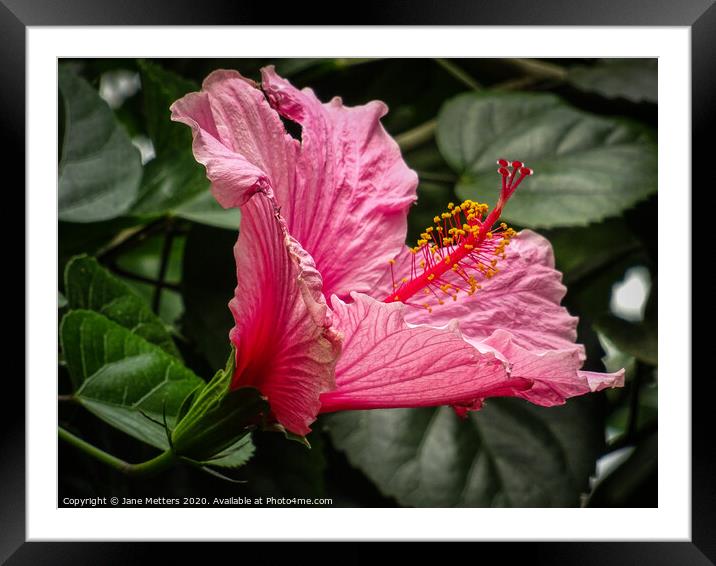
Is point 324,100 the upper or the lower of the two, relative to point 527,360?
upper

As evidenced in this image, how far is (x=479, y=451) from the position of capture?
1006 mm

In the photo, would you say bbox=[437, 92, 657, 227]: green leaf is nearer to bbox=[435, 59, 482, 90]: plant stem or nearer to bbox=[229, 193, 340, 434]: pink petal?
bbox=[435, 59, 482, 90]: plant stem

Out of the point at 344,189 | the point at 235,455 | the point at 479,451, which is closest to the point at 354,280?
the point at 344,189

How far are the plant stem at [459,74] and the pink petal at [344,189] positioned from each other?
0.25 metres

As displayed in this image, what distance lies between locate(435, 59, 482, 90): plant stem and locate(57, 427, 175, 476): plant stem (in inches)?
24.1

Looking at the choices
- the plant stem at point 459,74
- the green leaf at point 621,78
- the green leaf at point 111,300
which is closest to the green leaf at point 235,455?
the green leaf at point 111,300

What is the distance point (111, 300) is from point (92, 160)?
0.68ft

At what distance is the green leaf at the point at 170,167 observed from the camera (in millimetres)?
982

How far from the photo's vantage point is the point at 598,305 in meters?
1.10

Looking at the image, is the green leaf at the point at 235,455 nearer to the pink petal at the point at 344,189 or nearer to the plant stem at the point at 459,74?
the pink petal at the point at 344,189
